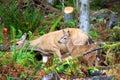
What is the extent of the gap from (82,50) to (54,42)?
1.15m

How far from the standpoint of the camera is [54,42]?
8578 mm

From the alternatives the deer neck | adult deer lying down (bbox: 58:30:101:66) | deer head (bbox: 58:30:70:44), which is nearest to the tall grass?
deer head (bbox: 58:30:70:44)

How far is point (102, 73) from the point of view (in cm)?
636

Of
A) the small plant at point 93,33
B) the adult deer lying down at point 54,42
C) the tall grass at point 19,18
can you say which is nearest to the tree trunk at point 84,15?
the small plant at point 93,33

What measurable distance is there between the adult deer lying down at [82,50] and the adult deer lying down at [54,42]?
0.47 ft

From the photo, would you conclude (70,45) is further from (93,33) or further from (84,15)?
(93,33)

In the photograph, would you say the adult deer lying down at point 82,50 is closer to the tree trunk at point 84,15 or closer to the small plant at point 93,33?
the tree trunk at point 84,15

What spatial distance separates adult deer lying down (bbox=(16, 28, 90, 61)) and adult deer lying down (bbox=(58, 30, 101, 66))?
0.47 feet

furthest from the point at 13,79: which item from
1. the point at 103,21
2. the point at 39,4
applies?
the point at 39,4

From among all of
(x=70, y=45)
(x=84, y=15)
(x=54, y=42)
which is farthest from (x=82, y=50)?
(x=84, y=15)

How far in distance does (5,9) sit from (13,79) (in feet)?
22.2

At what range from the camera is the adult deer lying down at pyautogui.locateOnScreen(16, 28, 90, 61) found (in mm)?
8211

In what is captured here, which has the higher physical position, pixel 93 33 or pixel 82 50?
pixel 82 50

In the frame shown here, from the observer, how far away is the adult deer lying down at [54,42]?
26.9 ft
